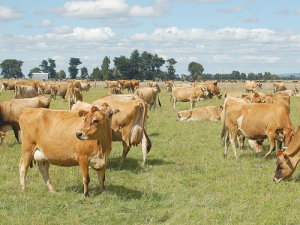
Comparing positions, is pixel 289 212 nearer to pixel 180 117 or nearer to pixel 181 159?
pixel 181 159

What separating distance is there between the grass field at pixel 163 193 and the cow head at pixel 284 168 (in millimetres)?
182

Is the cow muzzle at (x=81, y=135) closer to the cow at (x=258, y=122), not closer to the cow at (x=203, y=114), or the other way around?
the cow at (x=258, y=122)

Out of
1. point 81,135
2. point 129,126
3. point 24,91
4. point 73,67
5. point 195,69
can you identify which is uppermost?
point 73,67

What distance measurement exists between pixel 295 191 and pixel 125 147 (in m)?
4.35

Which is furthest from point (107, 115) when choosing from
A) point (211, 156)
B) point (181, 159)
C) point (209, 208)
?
point (211, 156)

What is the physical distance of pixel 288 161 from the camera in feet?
25.0

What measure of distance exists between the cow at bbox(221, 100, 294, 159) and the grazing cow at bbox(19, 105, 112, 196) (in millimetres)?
4916

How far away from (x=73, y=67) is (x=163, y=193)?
143 metres

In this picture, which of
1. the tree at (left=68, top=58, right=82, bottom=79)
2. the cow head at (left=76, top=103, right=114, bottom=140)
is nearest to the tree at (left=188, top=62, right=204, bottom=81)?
the tree at (left=68, top=58, right=82, bottom=79)

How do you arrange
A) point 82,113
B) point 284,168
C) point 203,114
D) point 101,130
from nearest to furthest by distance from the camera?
1. point 101,130
2. point 82,113
3. point 284,168
4. point 203,114

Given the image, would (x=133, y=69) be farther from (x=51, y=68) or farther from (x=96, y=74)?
(x=51, y=68)

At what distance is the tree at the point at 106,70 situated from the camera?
355 feet

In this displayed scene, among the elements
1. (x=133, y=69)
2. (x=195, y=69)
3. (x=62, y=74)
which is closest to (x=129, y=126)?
(x=133, y=69)

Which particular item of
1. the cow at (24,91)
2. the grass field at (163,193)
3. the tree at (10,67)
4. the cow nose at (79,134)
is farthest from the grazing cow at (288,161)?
the tree at (10,67)
